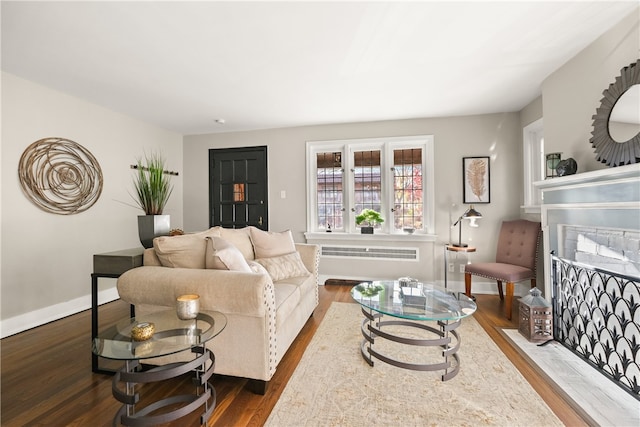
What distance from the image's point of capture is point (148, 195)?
7.70ft

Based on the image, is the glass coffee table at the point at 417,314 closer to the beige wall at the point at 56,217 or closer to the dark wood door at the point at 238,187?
the dark wood door at the point at 238,187

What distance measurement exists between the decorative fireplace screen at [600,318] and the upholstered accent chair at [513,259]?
1.71 feet

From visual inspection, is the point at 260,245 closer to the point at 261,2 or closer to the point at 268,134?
the point at 261,2

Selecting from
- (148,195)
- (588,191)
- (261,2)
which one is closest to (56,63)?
(148,195)

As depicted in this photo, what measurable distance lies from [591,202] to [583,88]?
98 cm

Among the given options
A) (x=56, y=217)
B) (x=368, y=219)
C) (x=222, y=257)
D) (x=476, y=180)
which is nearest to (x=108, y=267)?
(x=222, y=257)

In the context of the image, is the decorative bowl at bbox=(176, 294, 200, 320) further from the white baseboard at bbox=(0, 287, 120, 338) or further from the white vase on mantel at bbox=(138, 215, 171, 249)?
the white baseboard at bbox=(0, 287, 120, 338)

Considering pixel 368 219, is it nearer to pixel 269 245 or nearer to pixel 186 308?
pixel 269 245

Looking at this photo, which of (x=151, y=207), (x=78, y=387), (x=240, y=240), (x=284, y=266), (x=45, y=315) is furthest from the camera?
(x=45, y=315)

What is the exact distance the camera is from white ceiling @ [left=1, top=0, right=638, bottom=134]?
5.99 feet

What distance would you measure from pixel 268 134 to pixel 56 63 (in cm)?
252

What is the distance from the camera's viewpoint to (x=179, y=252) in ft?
6.59

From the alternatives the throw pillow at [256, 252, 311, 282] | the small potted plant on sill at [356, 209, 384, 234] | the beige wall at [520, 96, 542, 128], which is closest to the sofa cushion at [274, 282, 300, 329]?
the throw pillow at [256, 252, 311, 282]

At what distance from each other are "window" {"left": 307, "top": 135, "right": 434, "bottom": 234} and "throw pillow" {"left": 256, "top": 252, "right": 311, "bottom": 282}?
1583 millimetres
